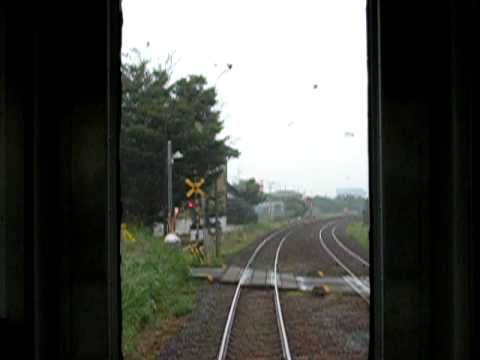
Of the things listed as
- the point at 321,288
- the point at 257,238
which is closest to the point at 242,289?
the point at 257,238

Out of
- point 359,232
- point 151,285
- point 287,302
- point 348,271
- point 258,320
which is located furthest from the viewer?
point 258,320

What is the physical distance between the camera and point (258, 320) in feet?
5.94

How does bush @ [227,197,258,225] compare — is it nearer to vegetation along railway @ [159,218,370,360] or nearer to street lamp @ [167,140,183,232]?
vegetation along railway @ [159,218,370,360]

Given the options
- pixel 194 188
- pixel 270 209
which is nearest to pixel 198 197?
pixel 194 188

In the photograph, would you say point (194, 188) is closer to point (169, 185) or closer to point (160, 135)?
point (169, 185)

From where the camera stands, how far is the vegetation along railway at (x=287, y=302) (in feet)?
4.62

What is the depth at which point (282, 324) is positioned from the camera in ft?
5.57

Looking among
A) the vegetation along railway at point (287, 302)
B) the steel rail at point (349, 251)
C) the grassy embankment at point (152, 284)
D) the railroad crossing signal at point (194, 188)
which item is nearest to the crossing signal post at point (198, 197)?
the railroad crossing signal at point (194, 188)

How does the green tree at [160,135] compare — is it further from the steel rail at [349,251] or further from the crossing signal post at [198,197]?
the steel rail at [349,251]

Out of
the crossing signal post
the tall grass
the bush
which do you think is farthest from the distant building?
the tall grass

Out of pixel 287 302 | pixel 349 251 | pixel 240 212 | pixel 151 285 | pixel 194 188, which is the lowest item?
pixel 287 302

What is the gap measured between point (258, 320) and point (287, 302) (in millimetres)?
200
